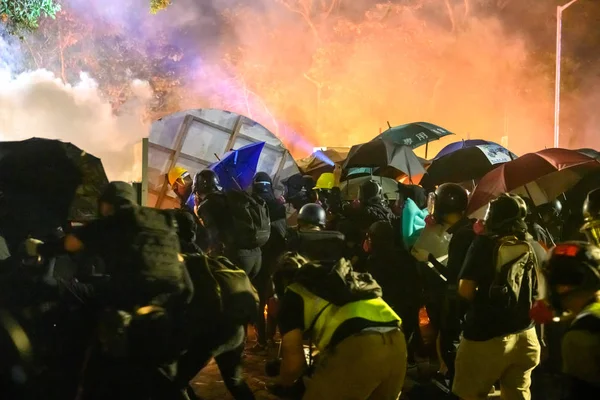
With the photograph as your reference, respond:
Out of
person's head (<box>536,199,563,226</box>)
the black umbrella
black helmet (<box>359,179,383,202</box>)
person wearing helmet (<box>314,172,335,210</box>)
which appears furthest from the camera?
person wearing helmet (<box>314,172,335,210</box>)

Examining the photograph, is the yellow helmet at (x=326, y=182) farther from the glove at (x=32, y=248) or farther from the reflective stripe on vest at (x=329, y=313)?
the reflective stripe on vest at (x=329, y=313)

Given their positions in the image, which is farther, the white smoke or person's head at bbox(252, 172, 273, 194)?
the white smoke

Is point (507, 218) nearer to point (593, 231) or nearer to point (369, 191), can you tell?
point (593, 231)

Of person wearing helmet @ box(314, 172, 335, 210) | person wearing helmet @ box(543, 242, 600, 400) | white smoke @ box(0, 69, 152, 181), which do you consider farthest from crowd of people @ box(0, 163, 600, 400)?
white smoke @ box(0, 69, 152, 181)

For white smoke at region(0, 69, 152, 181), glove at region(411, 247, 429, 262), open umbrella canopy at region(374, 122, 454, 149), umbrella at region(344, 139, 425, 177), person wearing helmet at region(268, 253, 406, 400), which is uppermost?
white smoke at region(0, 69, 152, 181)

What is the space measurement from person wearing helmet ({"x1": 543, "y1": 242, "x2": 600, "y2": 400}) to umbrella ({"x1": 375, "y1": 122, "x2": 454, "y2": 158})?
A: 24.9 feet

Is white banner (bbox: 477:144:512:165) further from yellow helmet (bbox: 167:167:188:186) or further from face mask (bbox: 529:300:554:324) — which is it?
yellow helmet (bbox: 167:167:188:186)

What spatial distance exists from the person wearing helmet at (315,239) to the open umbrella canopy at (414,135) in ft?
16.8

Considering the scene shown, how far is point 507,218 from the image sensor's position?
12.8 feet

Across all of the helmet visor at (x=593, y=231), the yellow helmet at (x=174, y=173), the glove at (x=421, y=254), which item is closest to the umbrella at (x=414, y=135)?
the yellow helmet at (x=174, y=173)

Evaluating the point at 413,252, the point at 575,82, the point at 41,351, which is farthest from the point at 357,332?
the point at 575,82

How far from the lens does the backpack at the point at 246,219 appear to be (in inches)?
250

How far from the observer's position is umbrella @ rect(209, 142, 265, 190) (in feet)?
29.0

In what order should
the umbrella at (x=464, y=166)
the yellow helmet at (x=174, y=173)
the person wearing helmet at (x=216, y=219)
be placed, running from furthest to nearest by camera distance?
the yellow helmet at (x=174, y=173) < the umbrella at (x=464, y=166) < the person wearing helmet at (x=216, y=219)
